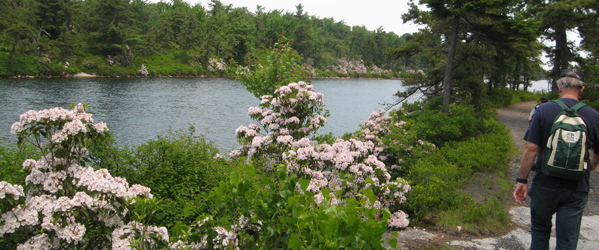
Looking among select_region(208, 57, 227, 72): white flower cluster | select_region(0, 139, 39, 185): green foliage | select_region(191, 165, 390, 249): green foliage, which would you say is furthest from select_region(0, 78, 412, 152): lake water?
select_region(208, 57, 227, 72): white flower cluster

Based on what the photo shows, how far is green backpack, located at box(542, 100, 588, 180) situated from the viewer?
361 centimetres

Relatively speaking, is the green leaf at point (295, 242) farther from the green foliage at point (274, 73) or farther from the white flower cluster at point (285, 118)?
the green foliage at point (274, 73)

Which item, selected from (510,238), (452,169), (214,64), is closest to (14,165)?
(510,238)

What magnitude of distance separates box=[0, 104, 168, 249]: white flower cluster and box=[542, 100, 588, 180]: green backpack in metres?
3.82

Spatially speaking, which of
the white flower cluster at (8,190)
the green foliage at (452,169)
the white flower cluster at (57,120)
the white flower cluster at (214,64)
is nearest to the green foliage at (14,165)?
the white flower cluster at (57,120)

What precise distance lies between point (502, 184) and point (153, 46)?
66.7 metres


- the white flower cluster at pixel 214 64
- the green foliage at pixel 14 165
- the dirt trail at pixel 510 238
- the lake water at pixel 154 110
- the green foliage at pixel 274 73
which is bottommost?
the lake water at pixel 154 110

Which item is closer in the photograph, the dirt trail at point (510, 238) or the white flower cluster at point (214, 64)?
the dirt trail at point (510, 238)

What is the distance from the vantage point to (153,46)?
66.4 meters

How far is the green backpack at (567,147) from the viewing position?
142 inches

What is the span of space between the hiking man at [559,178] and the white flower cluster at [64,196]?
12.5ft

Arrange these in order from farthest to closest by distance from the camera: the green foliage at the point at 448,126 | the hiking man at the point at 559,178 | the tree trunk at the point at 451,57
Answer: the tree trunk at the point at 451,57 < the green foliage at the point at 448,126 < the hiking man at the point at 559,178

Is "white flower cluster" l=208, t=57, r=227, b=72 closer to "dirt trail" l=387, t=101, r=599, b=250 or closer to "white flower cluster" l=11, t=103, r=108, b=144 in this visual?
"dirt trail" l=387, t=101, r=599, b=250

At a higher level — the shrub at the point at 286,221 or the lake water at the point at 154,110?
the shrub at the point at 286,221
